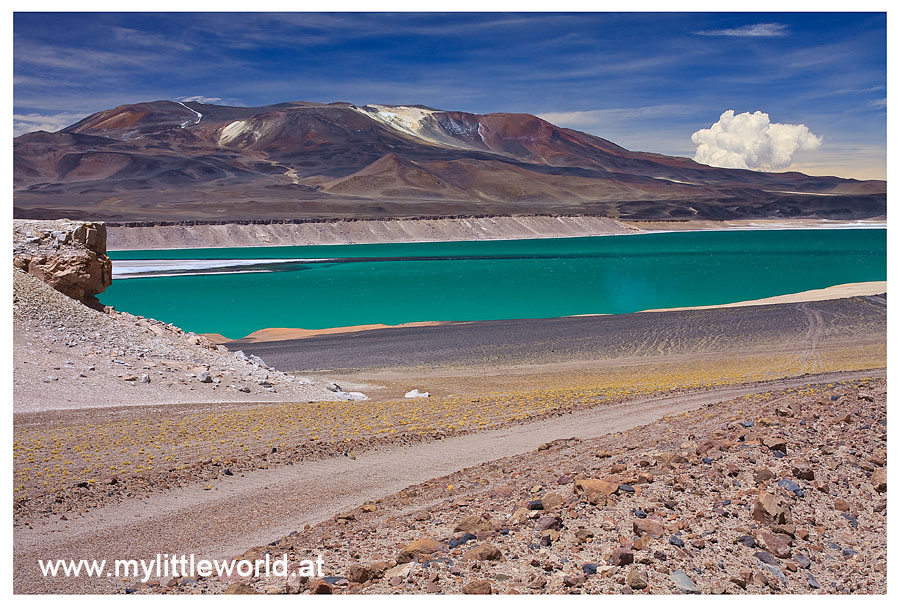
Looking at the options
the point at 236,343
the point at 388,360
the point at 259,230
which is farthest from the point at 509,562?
the point at 259,230

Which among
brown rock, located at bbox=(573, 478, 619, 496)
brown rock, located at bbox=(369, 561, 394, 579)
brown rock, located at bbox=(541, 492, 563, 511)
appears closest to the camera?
brown rock, located at bbox=(369, 561, 394, 579)

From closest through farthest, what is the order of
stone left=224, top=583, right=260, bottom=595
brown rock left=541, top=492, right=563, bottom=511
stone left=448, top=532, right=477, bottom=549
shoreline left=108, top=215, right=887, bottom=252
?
stone left=224, top=583, right=260, bottom=595 < stone left=448, top=532, right=477, bottom=549 < brown rock left=541, top=492, right=563, bottom=511 < shoreline left=108, top=215, right=887, bottom=252

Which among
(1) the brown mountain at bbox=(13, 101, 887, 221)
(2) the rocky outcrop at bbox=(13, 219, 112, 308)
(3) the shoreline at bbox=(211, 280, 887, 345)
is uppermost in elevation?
(1) the brown mountain at bbox=(13, 101, 887, 221)

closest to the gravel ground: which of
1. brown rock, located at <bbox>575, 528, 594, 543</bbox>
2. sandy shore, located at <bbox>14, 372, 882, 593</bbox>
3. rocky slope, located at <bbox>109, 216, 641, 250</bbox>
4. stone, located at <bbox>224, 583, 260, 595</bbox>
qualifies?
sandy shore, located at <bbox>14, 372, 882, 593</bbox>

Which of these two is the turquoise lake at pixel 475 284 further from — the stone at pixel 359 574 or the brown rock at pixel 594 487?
the stone at pixel 359 574

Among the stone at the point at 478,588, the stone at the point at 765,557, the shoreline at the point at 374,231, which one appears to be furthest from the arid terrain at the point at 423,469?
the shoreline at the point at 374,231

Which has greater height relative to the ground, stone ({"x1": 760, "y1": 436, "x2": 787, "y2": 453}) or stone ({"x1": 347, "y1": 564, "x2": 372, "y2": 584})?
stone ({"x1": 760, "y1": 436, "x2": 787, "y2": 453})

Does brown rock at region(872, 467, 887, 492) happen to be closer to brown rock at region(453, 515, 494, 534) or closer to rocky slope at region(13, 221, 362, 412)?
brown rock at region(453, 515, 494, 534)
